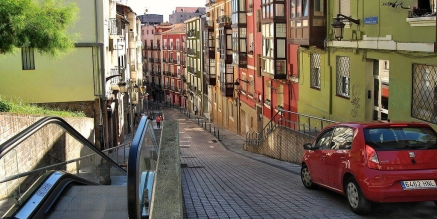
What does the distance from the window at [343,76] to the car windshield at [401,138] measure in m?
9.83

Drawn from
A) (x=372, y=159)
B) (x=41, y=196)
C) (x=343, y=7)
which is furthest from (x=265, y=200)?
(x=343, y=7)

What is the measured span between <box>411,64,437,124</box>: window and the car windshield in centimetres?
440

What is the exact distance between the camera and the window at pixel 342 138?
27.6 feet

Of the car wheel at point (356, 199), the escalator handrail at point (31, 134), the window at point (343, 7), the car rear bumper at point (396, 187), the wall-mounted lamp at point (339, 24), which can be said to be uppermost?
the window at point (343, 7)

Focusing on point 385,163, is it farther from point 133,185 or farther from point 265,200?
point 133,185

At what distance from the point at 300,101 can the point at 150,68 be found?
3377 inches

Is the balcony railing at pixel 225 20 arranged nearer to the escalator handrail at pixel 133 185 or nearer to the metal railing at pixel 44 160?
the metal railing at pixel 44 160

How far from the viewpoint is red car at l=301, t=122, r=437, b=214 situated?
24.6 feet

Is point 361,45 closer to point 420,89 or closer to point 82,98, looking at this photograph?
point 420,89

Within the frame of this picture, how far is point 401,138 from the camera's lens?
314 inches

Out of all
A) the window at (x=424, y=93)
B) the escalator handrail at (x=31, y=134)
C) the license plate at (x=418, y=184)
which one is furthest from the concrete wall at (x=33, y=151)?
the window at (x=424, y=93)

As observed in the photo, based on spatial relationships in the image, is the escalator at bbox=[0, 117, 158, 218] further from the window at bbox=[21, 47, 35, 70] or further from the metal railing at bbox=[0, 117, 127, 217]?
the window at bbox=[21, 47, 35, 70]

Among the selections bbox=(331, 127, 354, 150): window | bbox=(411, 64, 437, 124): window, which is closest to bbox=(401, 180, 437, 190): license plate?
bbox=(331, 127, 354, 150): window

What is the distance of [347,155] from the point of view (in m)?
8.30
